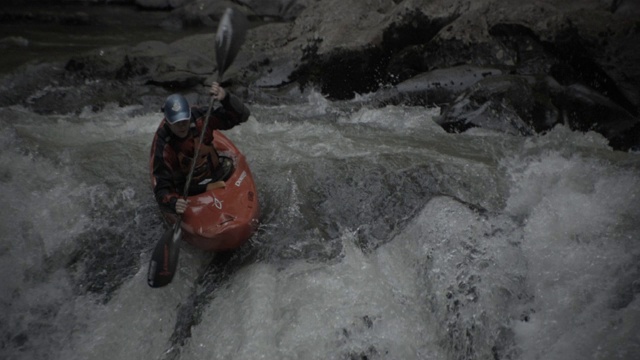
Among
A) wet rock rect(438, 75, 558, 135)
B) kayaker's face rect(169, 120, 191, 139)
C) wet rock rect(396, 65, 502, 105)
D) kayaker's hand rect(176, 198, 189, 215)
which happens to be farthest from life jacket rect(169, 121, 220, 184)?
wet rock rect(396, 65, 502, 105)

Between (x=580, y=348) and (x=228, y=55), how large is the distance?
3.48 m

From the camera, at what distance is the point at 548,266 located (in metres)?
A: 3.27

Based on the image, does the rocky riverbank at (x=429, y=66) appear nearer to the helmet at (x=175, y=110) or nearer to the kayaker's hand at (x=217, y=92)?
the kayaker's hand at (x=217, y=92)

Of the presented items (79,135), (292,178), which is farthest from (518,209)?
(79,135)

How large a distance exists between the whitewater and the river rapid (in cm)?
1

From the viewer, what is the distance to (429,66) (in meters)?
6.98

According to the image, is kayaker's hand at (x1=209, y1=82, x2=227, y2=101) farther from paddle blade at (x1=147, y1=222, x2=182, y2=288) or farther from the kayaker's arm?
paddle blade at (x1=147, y1=222, x2=182, y2=288)

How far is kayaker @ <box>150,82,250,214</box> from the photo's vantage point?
11.5 feet

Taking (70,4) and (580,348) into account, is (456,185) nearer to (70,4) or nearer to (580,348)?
(580,348)

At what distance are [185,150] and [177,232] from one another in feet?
2.41

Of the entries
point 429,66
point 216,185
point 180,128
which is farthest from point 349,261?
point 429,66

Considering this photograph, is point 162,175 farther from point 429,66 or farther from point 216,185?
point 429,66

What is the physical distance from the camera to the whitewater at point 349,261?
310cm

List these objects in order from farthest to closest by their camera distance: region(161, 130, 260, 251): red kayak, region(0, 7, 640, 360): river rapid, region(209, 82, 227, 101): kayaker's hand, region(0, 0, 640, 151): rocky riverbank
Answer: region(0, 0, 640, 151): rocky riverbank, region(209, 82, 227, 101): kayaker's hand, region(161, 130, 260, 251): red kayak, region(0, 7, 640, 360): river rapid
